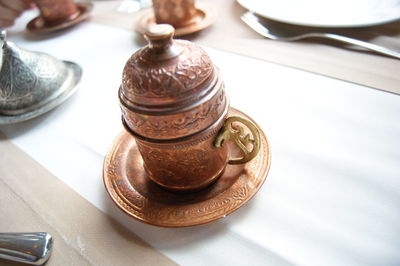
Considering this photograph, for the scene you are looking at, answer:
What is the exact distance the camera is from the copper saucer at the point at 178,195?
1.37ft

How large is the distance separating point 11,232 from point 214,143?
366 mm

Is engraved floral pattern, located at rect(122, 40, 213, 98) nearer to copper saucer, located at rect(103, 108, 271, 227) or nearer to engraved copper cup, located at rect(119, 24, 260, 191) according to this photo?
engraved copper cup, located at rect(119, 24, 260, 191)

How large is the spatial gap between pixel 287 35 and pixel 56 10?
0.87m

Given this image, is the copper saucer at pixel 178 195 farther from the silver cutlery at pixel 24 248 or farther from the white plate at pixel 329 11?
the white plate at pixel 329 11

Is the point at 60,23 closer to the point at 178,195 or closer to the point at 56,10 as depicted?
the point at 56,10

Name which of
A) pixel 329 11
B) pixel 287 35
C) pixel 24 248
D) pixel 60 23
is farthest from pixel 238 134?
pixel 60 23

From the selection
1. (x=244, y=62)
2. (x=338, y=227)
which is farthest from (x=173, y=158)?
(x=244, y=62)

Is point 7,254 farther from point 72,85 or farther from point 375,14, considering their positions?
point 375,14

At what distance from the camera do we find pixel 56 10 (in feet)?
3.41

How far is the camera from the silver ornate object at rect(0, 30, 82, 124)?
0.66m

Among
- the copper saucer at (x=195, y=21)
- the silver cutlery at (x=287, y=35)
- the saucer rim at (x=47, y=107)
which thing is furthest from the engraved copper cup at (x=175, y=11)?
the saucer rim at (x=47, y=107)

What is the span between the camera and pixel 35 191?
52 cm

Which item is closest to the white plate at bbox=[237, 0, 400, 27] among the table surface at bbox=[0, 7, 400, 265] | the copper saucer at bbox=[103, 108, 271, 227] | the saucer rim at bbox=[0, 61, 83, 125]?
the table surface at bbox=[0, 7, 400, 265]

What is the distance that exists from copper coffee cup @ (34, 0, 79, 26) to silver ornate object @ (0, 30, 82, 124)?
0.42 meters
